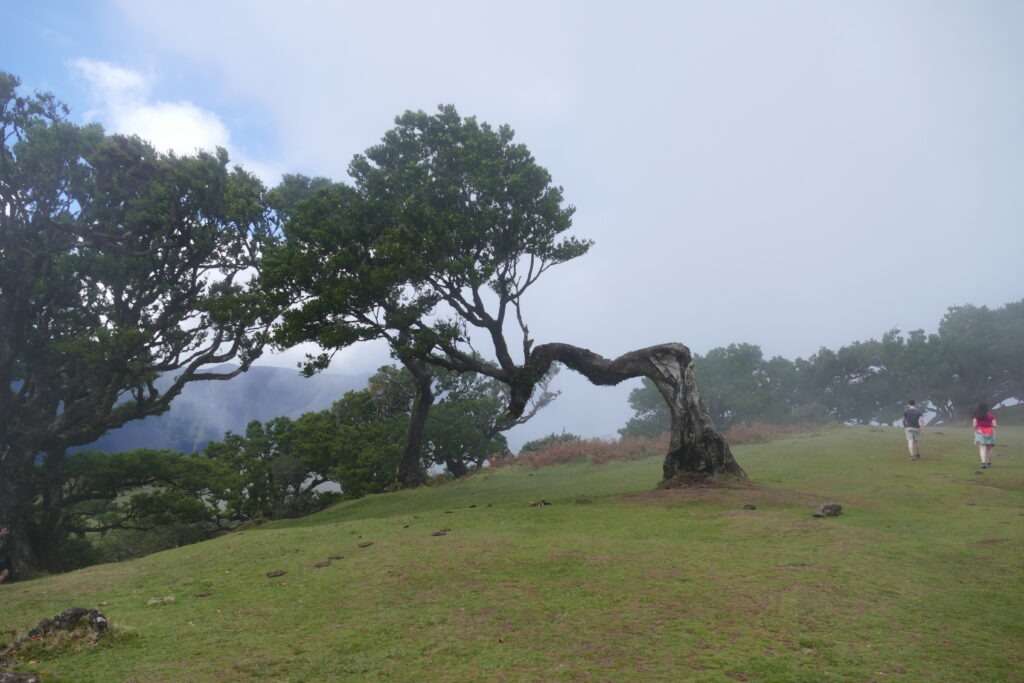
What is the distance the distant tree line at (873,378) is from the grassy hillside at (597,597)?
4165 cm

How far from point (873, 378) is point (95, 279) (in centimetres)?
5420

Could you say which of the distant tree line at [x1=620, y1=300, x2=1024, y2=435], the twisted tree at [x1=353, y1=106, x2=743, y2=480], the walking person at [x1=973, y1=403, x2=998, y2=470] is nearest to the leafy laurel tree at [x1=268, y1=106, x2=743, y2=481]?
the twisted tree at [x1=353, y1=106, x2=743, y2=480]

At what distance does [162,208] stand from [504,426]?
2053 cm

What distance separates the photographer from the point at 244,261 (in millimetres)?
21328

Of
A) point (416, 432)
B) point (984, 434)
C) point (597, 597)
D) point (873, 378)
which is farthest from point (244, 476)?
point (873, 378)

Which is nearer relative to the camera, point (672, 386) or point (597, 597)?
point (597, 597)

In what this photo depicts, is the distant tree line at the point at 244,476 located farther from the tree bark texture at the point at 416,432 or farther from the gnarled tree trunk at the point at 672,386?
the gnarled tree trunk at the point at 672,386

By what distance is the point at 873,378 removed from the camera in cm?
5350

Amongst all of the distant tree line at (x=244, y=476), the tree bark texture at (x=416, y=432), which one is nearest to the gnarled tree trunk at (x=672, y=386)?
the tree bark texture at (x=416, y=432)

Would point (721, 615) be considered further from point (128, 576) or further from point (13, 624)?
point (128, 576)

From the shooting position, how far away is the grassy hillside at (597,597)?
4.51 metres

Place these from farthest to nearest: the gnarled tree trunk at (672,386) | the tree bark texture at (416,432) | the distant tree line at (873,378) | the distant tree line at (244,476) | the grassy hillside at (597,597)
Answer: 1. the distant tree line at (873,378)
2. the tree bark texture at (416,432)
3. the distant tree line at (244,476)
4. the gnarled tree trunk at (672,386)
5. the grassy hillside at (597,597)

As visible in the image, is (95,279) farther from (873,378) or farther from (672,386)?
(873,378)

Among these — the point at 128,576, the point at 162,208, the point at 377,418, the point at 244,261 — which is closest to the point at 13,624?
the point at 128,576
